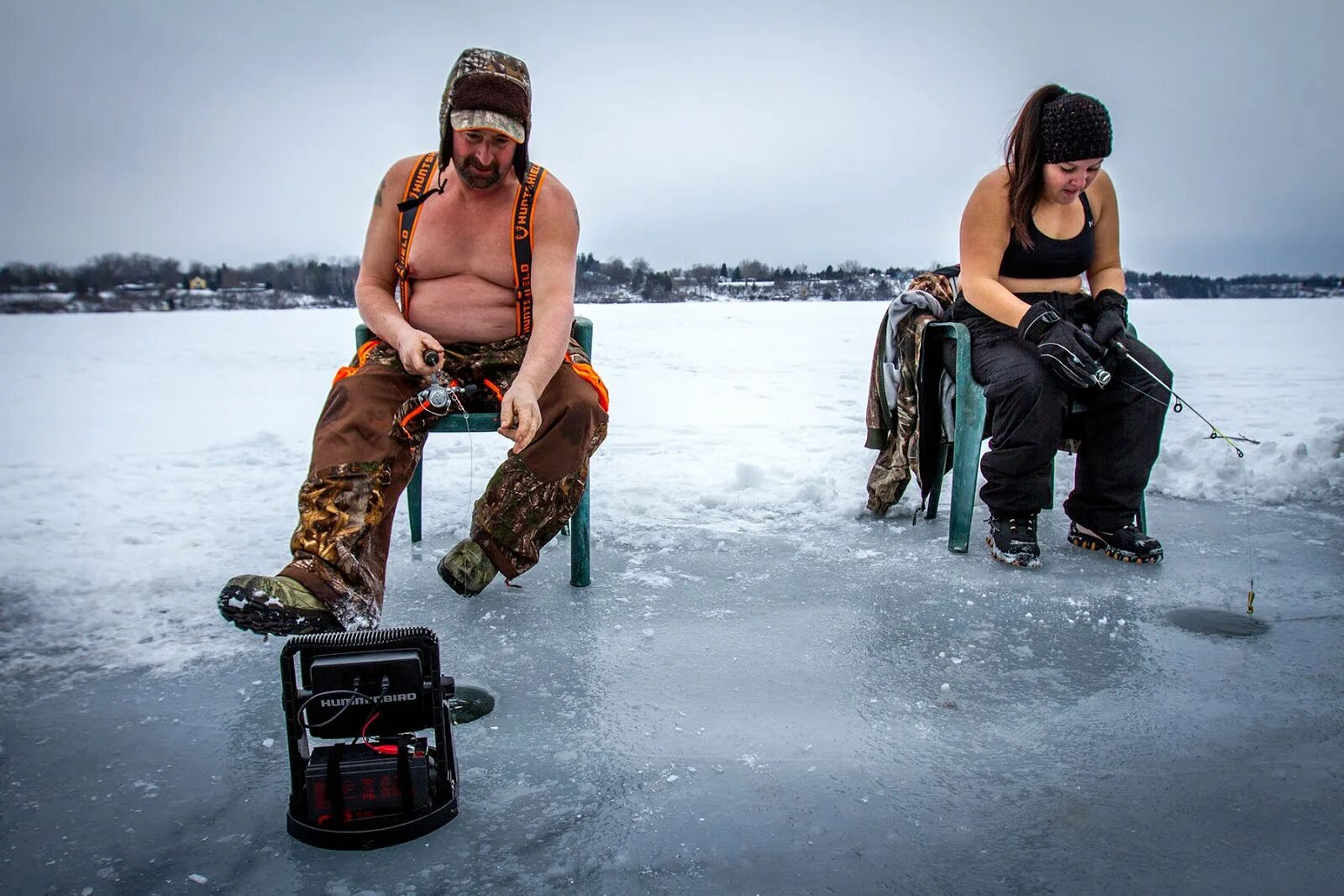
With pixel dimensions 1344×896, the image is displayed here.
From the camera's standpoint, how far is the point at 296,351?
1197cm

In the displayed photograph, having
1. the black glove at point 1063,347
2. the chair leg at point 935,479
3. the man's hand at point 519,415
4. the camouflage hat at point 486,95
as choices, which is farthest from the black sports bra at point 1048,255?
the man's hand at point 519,415

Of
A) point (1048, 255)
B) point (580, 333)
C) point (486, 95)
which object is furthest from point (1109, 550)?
point (486, 95)

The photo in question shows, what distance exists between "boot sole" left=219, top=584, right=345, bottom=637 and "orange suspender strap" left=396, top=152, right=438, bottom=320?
1.04m

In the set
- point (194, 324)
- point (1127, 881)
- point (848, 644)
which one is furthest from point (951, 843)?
point (194, 324)

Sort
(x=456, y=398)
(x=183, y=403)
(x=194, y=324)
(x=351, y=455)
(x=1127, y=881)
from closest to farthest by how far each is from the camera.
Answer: (x=1127, y=881)
(x=351, y=455)
(x=456, y=398)
(x=183, y=403)
(x=194, y=324)

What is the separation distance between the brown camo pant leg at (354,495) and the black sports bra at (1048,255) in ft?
7.19

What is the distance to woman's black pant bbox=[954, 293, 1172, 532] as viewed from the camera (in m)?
2.90

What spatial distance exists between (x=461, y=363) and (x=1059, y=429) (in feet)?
6.35

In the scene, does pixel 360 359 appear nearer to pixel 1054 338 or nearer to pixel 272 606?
pixel 272 606

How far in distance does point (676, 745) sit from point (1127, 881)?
80cm

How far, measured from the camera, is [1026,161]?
3.07 meters

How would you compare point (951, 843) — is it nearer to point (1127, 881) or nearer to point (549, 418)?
point (1127, 881)

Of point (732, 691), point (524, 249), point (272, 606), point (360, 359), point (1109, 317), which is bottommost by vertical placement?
point (732, 691)

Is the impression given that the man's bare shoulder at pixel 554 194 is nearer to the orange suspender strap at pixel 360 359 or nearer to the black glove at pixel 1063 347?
the orange suspender strap at pixel 360 359
